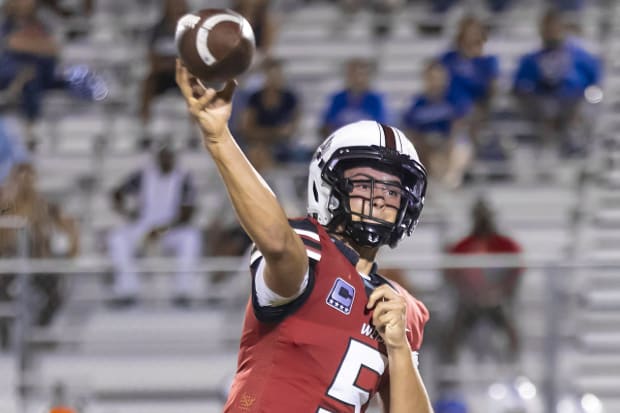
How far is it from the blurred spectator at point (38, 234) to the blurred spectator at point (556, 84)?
3418mm

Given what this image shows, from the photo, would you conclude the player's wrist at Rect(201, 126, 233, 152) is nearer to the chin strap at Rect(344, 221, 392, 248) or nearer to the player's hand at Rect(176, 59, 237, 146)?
the player's hand at Rect(176, 59, 237, 146)

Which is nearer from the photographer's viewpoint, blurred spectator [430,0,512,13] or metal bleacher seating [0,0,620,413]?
metal bleacher seating [0,0,620,413]

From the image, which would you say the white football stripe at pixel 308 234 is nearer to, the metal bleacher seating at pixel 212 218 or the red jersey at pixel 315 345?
the red jersey at pixel 315 345

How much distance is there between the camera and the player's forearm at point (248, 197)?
2.91 metres

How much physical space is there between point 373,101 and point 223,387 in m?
2.85

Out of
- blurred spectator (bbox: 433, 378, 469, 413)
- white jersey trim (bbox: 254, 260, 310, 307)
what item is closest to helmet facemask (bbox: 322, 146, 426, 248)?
white jersey trim (bbox: 254, 260, 310, 307)

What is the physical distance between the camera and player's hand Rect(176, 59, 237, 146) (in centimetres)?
291

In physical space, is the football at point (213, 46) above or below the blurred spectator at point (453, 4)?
below

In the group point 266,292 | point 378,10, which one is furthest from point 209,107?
point 378,10

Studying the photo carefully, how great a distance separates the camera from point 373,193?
3.34 m

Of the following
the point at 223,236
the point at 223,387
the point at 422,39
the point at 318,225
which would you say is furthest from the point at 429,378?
the point at 422,39

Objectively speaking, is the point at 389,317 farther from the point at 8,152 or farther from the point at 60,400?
the point at 8,152

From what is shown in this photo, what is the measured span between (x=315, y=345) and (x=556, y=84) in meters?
6.41

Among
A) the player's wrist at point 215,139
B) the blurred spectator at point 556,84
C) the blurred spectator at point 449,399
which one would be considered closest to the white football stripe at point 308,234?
the player's wrist at point 215,139
